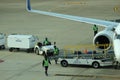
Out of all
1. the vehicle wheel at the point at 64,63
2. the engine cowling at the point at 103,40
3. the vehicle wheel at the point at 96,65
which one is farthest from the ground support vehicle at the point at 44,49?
the engine cowling at the point at 103,40

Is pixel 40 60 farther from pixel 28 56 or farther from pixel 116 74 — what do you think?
pixel 116 74

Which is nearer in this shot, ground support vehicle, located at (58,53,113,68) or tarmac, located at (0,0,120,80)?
tarmac, located at (0,0,120,80)

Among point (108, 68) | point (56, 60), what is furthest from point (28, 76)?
point (108, 68)

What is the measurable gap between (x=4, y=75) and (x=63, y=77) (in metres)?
3.83

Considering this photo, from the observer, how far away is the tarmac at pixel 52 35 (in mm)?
23641

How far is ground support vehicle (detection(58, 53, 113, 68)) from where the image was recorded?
24.7 m

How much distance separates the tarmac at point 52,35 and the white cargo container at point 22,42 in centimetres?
51

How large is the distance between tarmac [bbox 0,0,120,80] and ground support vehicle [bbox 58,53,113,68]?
0.32m

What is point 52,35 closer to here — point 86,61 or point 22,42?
point 22,42

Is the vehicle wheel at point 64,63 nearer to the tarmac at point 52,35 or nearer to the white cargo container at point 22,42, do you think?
the tarmac at point 52,35

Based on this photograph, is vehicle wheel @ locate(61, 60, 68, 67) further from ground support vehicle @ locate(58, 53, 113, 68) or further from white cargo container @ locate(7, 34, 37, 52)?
white cargo container @ locate(7, 34, 37, 52)

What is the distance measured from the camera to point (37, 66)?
2614 centimetres

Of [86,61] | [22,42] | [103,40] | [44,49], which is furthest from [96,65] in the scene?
[22,42]

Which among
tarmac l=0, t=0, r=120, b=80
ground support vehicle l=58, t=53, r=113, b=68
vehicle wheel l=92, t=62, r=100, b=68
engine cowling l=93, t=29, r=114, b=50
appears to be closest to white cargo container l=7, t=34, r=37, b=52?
tarmac l=0, t=0, r=120, b=80
